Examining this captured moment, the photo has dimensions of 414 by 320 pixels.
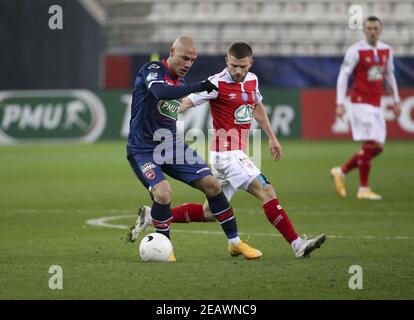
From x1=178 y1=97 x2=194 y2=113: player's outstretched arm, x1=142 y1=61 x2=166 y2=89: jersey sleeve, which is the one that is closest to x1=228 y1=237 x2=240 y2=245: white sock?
x1=178 y1=97 x2=194 y2=113: player's outstretched arm

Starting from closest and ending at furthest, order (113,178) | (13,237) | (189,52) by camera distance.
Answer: (189,52)
(13,237)
(113,178)

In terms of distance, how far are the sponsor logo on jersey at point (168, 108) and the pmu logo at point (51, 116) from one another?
16.8 metres

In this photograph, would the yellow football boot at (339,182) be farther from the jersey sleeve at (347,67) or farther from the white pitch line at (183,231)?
the white pitch line at (183,231)

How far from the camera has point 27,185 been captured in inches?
637

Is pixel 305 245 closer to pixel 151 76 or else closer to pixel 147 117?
pixel 147 117

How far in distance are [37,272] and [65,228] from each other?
3190mm

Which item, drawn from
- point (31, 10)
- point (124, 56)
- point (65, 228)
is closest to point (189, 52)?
point (65, 228)

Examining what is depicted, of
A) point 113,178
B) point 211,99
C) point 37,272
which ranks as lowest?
point 113,178

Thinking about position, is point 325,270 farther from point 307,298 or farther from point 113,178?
point 113,178

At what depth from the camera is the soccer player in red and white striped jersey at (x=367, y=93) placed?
14109 mm

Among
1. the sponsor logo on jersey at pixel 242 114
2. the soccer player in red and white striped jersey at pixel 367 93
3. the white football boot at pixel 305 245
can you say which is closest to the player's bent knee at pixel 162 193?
the sponsor logo on jersey at pixel 242 114

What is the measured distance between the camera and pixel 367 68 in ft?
46.8

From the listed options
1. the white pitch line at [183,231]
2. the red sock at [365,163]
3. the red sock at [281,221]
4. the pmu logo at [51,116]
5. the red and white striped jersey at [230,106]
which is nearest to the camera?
the red sock at [281,221]

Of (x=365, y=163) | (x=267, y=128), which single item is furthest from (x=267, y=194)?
(x=365, y=163)
